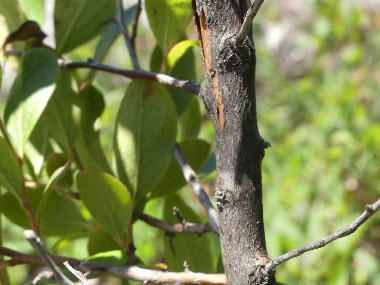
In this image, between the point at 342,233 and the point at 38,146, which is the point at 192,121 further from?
the point at 342,233

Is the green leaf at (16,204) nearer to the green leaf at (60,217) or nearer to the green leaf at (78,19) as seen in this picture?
the green leaf at (60,217)

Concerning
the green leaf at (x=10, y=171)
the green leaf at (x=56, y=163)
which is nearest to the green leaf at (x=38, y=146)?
the green leaf at (x=56, y=163)

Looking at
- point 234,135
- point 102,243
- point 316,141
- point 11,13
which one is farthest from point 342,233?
point 316,141

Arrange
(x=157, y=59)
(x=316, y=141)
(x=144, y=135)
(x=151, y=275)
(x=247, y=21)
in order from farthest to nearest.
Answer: (x=316, y=141)
(x=157, y=59)
(x=144, y=135)
(x=151, y=275)
(x=247, y=21)

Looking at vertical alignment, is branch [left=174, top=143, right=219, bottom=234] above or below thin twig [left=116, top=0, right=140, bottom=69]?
below

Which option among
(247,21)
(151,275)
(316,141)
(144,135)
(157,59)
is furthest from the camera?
(316,141)

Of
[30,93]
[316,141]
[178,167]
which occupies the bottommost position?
[316,141]

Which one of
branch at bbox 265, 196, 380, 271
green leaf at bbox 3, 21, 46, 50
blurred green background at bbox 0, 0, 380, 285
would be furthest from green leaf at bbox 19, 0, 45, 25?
branch at bbox 265, 196, 380, 271

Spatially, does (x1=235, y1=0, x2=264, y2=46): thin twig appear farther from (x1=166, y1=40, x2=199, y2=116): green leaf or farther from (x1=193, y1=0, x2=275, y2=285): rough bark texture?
(x1=166, y1=40, x2=199, y2=116): green leaf
